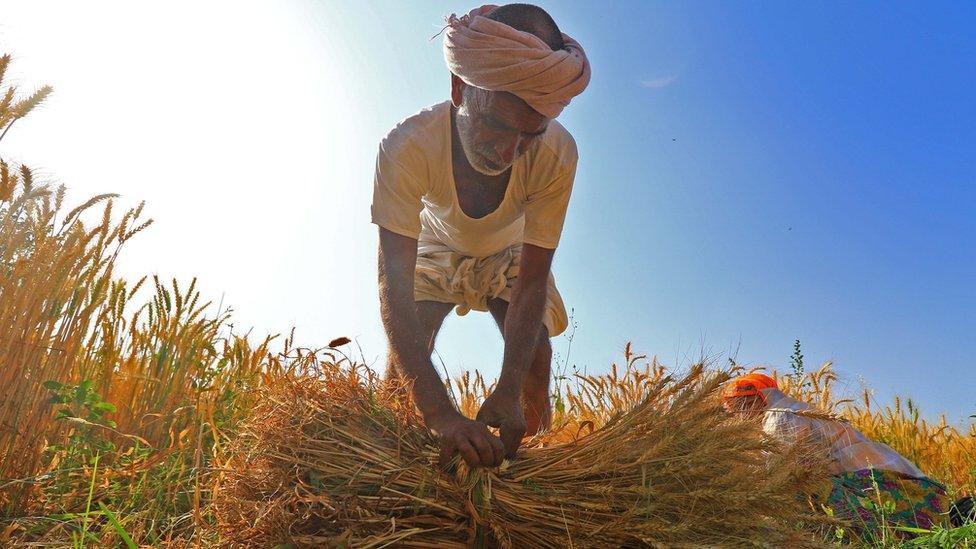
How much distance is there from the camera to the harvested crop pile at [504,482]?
190 centimetres

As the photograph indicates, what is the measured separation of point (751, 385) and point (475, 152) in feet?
7.68

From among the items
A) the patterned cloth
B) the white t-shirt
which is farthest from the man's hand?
the patterned cloth

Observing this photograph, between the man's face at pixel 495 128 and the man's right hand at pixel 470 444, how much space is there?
1176 millimetres

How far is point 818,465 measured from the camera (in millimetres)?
2324

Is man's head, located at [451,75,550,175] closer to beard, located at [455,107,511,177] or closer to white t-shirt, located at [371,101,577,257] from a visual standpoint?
beard, located at [455,107,511,177]

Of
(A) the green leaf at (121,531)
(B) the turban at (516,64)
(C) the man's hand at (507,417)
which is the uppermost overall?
(B) the turban at (516,64)

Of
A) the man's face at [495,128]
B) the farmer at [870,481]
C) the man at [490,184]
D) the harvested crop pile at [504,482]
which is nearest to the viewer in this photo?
the harvested crop pile at [504,482]

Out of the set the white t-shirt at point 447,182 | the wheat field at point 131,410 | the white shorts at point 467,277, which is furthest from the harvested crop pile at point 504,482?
the white shorts at point 467,277

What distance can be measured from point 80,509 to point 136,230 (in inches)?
41.7

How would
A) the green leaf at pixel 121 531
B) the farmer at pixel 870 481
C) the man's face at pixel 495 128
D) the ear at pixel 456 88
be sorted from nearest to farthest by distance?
the green leaf at pixel 121 531 < the man's face at pixel 495 128 < the ear at pixel 456 88 < the farmer at pixel 870 481

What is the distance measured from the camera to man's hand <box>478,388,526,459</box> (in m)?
2.16

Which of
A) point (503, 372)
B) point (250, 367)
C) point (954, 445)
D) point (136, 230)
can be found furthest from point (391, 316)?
point (954, 445)

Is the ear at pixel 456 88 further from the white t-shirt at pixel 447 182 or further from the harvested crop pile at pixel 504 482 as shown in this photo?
the harvested crop pile at pixel 504 482

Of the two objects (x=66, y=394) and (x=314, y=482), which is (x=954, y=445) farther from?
(x=66, y=394)
